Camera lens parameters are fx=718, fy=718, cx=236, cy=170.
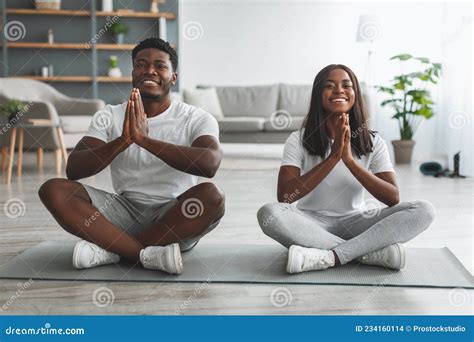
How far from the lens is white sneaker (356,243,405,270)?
2.37 meters

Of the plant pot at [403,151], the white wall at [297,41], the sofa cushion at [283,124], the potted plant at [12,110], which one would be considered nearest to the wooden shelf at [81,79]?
the white wall at [297,41]

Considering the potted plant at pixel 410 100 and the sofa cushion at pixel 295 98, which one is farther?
the sofa cushion at pixel 295 98

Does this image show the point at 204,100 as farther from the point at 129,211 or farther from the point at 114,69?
the point at 129,211

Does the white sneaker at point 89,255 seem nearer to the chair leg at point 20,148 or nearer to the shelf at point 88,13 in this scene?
the chair leg at point 20,148

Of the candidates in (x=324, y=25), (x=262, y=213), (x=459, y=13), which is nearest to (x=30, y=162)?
(x=324, y=25)

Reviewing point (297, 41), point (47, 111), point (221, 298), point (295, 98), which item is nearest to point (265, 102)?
point (295, 98)

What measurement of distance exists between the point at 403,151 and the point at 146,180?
14.5 ft

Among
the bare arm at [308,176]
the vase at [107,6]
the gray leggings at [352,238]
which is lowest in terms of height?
the gray leggings at [352,238]

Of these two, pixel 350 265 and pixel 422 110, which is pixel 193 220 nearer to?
pixel 350 265

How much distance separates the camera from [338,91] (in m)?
2.44

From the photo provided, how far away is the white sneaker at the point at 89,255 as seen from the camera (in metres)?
2.37

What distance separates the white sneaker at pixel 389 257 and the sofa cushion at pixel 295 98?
15.5ft

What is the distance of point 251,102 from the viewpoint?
282 inches

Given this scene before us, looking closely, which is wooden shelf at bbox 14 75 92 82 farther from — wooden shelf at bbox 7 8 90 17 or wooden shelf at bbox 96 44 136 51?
wooden shelf at bbox 7 8 90 17
